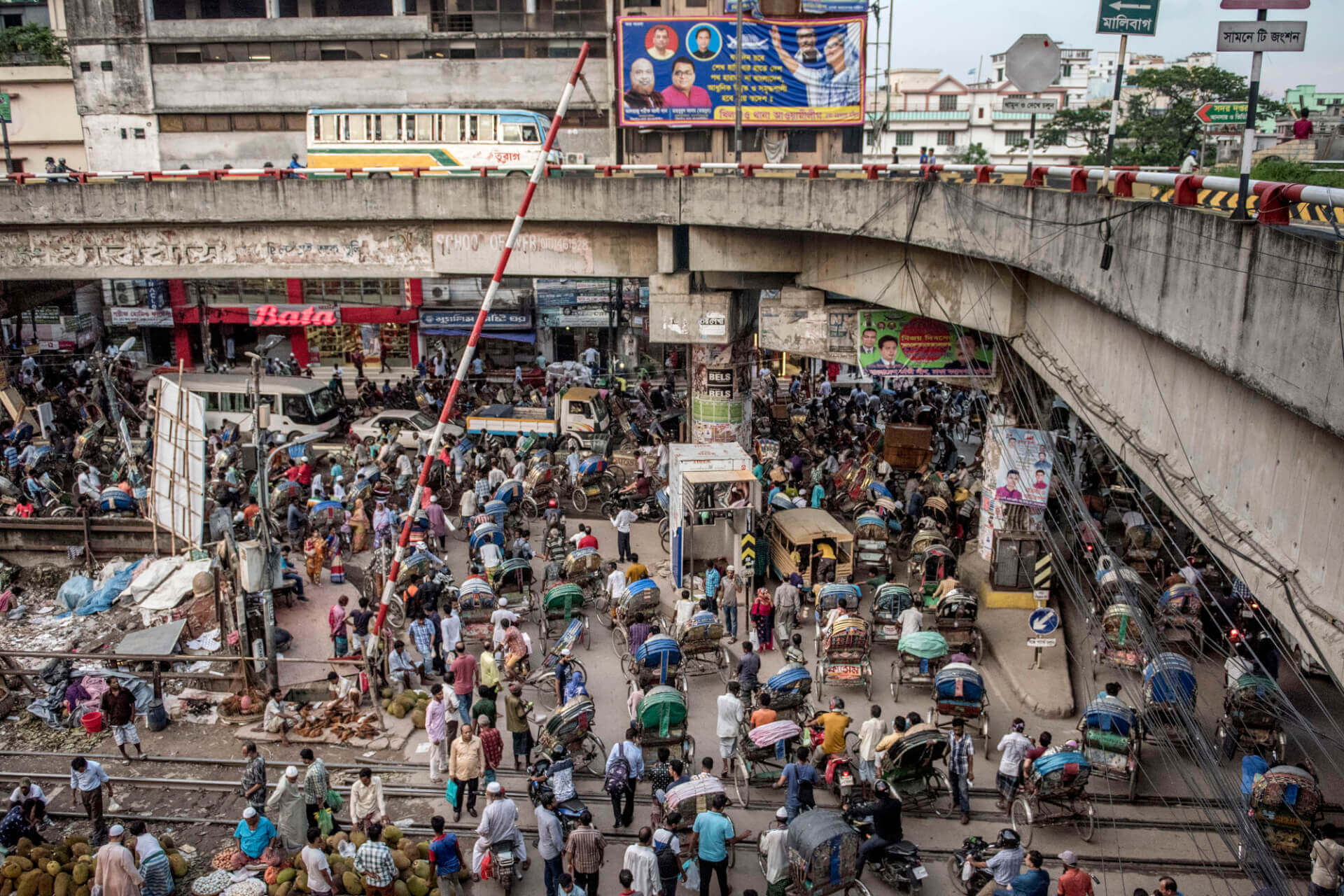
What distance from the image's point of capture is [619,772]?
11.2 metres

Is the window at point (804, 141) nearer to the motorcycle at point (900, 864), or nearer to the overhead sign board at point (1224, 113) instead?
the overhead sign board at point (1224, 113)

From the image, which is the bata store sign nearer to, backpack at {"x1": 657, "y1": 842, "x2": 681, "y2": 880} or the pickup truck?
the pickup truck

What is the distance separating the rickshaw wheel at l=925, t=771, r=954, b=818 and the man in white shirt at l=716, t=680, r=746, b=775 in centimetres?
220

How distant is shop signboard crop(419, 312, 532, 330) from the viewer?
119ft

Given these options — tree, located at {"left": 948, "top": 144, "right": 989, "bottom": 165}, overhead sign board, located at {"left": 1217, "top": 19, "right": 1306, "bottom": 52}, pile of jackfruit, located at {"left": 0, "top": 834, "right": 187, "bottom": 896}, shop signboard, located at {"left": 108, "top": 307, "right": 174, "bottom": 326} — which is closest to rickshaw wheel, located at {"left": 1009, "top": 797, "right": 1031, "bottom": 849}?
overhead sign board, located at {"left": 1217, "top": 19, "right": 1306, "bottom": 52}

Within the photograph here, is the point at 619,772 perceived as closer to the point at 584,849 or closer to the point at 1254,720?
the point at 584,849

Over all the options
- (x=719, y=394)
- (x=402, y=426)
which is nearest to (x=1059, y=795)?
(x=719, y=394)

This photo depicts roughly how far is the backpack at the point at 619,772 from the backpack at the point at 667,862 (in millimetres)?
1515

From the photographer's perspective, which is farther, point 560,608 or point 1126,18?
point 560,608

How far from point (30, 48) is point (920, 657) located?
51.6 m

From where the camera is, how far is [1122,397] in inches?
428

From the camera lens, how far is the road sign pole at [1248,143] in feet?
23.0

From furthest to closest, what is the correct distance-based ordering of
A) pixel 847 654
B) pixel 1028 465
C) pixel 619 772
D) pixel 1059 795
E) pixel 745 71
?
1. pixel 745 71
2. pixel 1028 465
3. pixel 847 654
4. pixel 619 772
5. pixel 1059 795

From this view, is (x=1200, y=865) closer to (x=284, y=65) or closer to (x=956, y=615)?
(x=956, y=615)
